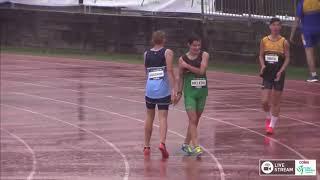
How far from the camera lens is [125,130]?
A: 13.4 m

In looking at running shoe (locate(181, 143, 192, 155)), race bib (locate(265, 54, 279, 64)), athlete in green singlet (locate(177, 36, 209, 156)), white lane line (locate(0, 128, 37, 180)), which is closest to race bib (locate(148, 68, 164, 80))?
athlete in green singlet (locate(177, 36, 209, 156))

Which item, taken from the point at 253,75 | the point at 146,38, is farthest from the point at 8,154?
the point at 146,38

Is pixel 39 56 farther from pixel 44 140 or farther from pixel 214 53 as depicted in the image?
pixel 44 140

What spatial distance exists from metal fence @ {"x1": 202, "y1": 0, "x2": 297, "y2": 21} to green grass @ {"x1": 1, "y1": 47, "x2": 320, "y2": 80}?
147cm

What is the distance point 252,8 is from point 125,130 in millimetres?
10758

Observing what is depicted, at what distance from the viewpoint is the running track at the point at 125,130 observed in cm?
1024

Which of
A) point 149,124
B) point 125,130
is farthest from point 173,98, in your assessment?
point 125,130

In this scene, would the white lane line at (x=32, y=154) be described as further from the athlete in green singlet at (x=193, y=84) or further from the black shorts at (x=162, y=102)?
the athlete in green singlet at (x=193, y=84)

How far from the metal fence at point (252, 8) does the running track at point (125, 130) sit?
9.23 feet

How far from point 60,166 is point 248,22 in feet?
44.0

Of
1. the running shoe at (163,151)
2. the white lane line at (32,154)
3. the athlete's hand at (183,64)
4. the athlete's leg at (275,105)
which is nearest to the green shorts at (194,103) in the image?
the athlete's hand at (183,64)

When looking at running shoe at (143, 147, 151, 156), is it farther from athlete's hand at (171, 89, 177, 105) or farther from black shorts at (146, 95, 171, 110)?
athlete's hand at (171, 89, 177, 105)

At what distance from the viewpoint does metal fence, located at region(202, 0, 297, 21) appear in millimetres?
22328

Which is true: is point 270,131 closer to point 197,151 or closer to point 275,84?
point 275,84
